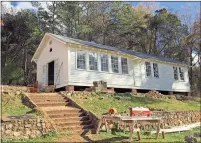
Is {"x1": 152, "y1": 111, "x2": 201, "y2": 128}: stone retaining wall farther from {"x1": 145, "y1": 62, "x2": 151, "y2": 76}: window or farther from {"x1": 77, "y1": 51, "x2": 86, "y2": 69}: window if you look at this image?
{"x1": 145, "y1": 62, "x2": 151, "y2": 76}: window

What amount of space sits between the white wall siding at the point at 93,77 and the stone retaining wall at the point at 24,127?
804 centimetres

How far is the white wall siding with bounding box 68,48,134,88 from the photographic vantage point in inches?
702

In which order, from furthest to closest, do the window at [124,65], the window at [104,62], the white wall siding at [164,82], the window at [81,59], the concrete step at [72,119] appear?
the white wall siding at [164,82] → the window at [124,65] → the window at [104,62] → the window at [81,59] → the concrete step at [72,119]

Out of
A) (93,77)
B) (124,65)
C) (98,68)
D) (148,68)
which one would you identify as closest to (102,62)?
(98,68)

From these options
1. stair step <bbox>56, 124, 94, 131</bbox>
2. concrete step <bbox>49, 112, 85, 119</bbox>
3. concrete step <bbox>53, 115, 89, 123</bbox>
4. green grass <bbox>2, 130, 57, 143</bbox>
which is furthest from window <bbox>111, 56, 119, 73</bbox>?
green grass <bbox>2, 130, 57, 143</bbox>

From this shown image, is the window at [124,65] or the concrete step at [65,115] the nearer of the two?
the concrete step at [65,115]

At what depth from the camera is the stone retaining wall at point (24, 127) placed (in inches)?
348

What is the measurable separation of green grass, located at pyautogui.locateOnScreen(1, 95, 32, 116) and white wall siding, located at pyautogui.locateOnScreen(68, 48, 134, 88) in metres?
4.83

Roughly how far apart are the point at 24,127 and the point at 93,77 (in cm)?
989

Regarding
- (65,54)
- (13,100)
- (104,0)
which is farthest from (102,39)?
(13,100)

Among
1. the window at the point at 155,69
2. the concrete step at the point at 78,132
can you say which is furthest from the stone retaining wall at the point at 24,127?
the window at the point at 155,69

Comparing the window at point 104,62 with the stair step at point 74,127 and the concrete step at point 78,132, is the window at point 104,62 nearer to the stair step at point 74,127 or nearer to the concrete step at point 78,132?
A: the stair step at point 74,127

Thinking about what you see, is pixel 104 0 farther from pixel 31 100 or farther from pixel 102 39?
pixel 31 100

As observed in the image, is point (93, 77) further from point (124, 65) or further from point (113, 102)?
point (113, 102)
